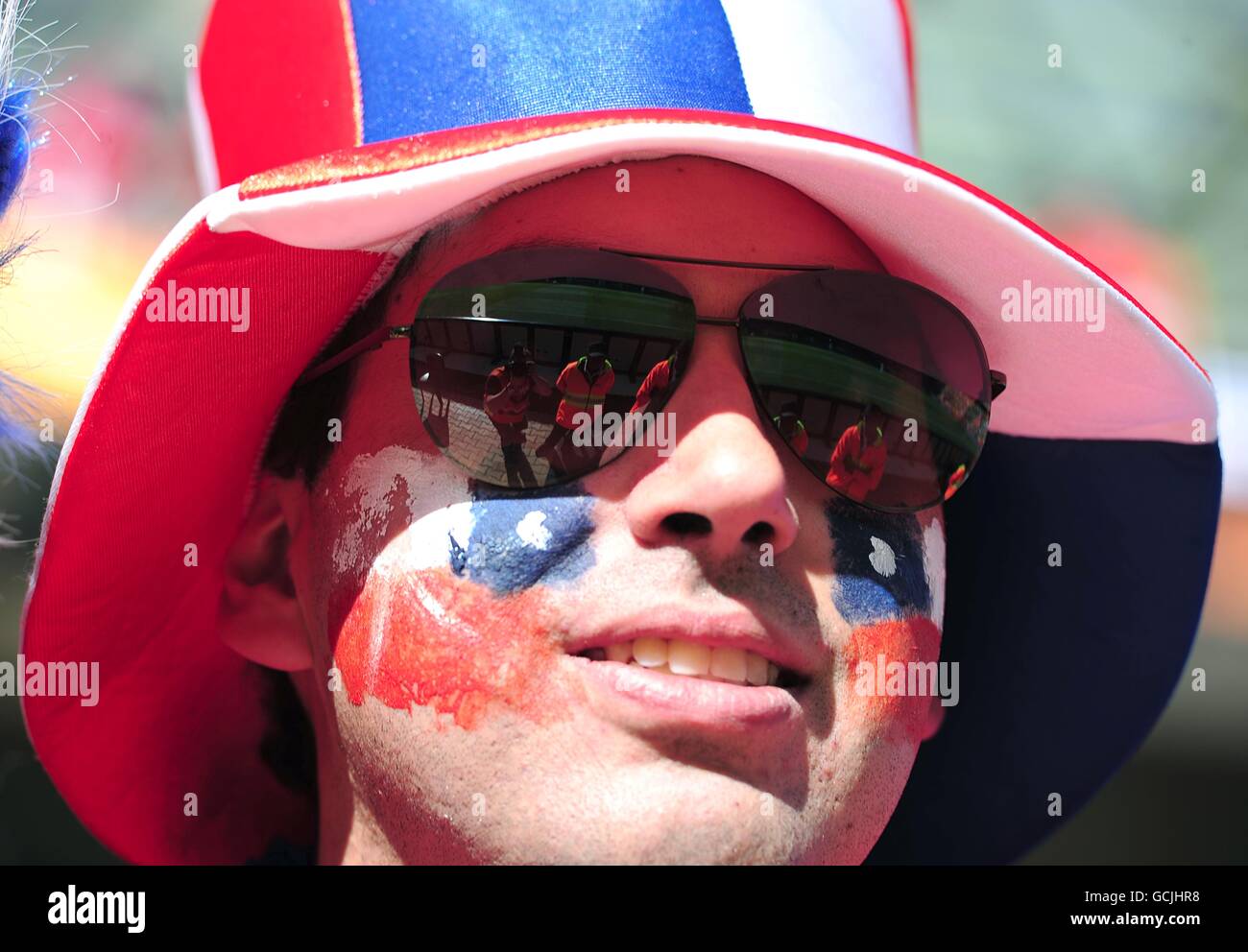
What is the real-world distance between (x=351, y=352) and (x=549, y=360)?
418 mm

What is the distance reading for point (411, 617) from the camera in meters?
1.79

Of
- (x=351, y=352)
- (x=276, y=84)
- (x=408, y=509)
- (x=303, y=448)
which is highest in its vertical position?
(x=276, y=84)

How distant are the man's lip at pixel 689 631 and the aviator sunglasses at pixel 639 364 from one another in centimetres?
21

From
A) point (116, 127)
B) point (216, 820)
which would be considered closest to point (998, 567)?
point (216, 820)

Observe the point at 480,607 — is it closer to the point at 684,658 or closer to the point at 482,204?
the point at 684,658

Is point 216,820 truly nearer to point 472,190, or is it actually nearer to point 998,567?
point 472,190

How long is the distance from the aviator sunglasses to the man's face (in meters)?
0.03

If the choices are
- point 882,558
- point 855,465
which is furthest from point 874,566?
point 855,465

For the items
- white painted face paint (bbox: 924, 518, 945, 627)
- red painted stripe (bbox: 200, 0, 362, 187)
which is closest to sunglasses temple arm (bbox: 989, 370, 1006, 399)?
white painted face paint (bbox: 924, 518, 945, 627)

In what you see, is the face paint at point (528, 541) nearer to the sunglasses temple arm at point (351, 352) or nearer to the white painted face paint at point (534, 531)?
the white painted face paint at point (534, 531)

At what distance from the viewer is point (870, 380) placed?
6.32 feet

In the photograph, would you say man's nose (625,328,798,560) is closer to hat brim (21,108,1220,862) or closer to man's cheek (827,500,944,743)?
man's cheek (827,500,944,743)
